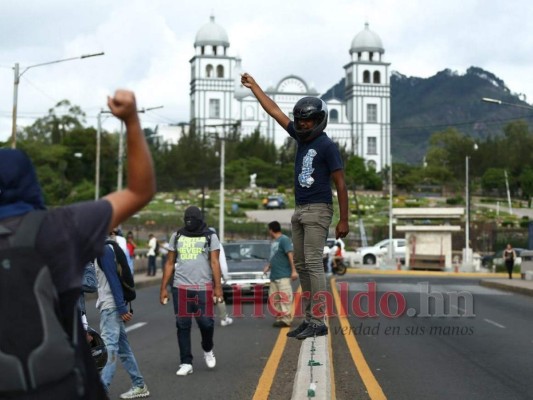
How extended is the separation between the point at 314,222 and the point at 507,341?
25.6 ft

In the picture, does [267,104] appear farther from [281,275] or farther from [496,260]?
[496,260]

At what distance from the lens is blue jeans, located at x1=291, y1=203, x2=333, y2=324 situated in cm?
800

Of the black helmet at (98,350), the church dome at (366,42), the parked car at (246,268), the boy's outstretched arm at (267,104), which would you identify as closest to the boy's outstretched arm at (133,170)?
the black helmet at (98,350)

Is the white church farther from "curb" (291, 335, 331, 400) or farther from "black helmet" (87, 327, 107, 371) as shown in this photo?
"black helmet" (87, 327, 107, 371)

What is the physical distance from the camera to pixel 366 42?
591ft

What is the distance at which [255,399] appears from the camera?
915 cm

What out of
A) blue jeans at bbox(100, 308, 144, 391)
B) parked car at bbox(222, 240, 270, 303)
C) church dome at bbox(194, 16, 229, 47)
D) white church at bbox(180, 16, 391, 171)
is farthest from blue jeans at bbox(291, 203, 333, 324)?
church dome at bbox(194, 16, 229, 47)

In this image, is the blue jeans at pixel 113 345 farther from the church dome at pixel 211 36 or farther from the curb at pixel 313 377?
the church dome at pixel 211 36

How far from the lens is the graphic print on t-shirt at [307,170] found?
26.2 ft

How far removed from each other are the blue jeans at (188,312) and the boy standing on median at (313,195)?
3112 millimetres

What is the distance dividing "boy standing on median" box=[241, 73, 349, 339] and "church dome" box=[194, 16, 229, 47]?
16880 centimetres

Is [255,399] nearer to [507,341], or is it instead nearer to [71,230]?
[71,230]

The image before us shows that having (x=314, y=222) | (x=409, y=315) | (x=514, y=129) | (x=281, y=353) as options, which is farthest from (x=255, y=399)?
(x=514, y=129)

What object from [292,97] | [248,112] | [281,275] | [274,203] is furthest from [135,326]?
[248,112]
